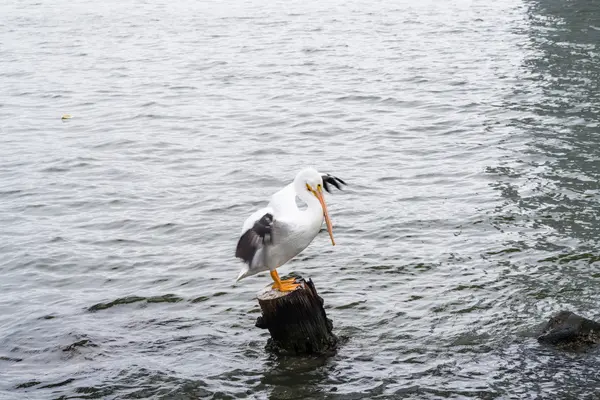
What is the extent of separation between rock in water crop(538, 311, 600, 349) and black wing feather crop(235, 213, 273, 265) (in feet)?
9.21

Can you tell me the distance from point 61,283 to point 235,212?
10.3ft

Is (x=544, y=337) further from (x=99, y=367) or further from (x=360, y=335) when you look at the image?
(x=99, y=367)

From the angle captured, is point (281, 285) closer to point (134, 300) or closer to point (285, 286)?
point (285, 286)

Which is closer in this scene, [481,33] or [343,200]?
[343,200]

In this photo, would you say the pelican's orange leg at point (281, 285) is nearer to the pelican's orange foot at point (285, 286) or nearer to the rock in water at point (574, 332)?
the pelican's orange foot at point (285, 286)

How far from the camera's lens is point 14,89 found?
22.6 metres

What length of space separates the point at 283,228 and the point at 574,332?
285 cm

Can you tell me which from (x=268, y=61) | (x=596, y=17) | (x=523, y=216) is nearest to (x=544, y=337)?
(x=523, y=216)

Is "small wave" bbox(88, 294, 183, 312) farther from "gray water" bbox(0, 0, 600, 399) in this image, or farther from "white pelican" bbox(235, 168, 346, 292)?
"white pelican" bbox(235, 168, 346, 292)

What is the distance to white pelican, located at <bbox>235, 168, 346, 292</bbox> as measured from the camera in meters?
8.41

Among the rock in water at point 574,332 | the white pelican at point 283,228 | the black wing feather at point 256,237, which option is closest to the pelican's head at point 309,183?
the white pelican at point 283,228

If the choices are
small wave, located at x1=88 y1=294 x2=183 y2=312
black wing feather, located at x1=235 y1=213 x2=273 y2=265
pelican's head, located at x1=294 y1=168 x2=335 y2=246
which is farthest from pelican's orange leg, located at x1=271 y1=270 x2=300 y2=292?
small wave, located at x1=88 y1=294 x2=183 y2=312

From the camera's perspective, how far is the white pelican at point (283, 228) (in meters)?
8.41

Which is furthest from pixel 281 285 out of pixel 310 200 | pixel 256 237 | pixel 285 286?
pixel 310 200
